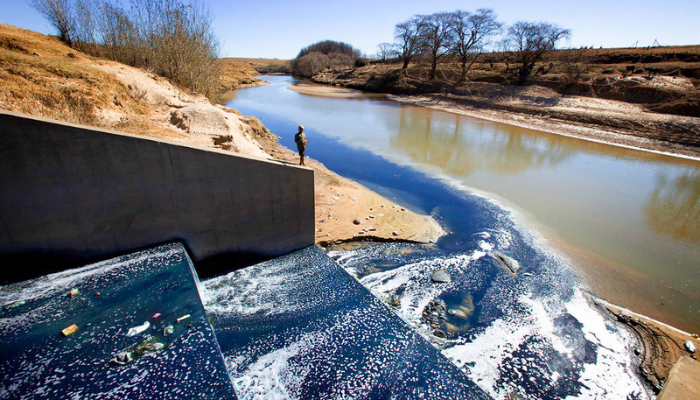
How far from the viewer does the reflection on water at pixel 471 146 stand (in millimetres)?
14570

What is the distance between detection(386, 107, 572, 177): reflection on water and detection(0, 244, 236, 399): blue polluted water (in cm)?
1144

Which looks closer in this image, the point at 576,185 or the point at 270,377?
the point at 270,377

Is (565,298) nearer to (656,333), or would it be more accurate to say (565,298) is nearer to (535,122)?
(656,333)

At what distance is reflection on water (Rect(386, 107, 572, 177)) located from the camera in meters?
14.6

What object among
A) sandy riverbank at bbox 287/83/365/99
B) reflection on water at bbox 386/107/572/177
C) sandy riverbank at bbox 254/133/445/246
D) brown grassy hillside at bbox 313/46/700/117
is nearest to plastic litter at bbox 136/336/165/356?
sandy riverbank at bbox 254/133/445/246

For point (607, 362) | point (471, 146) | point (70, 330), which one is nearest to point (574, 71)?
point (471, 146)

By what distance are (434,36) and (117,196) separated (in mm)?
44656

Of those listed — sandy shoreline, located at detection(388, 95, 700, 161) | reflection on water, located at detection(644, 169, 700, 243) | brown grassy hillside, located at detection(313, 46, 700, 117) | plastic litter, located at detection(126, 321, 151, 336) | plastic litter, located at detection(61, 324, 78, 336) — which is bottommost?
reflection on water, located at detection(644, 169, 700, 243)

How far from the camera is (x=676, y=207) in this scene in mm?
10688

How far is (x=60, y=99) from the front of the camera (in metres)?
8.57

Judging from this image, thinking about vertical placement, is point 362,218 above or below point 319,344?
above

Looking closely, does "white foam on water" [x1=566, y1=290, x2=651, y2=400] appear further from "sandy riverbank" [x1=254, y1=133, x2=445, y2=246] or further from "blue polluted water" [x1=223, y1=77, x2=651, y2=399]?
"sandy riverbank" [x1=254, y1=133, x2=445, y2=246]

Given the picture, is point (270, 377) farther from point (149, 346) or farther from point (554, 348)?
point (554, 348)

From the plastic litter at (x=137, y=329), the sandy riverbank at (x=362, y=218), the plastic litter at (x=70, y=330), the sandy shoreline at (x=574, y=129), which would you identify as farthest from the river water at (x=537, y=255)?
the plastic litter at (x=70, y=330)
